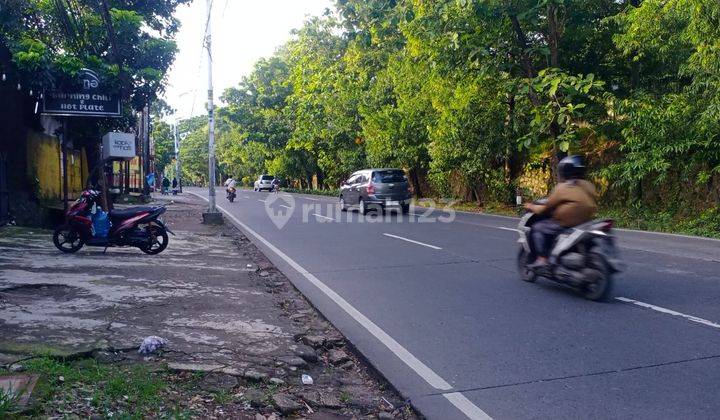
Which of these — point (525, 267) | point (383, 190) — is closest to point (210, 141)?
point (383, 190)

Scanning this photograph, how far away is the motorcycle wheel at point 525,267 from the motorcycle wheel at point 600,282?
117 centimetres

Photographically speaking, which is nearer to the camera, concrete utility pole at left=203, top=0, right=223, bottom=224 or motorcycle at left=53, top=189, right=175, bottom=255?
motorcycle at left=53, top=189, right=175, bottom=255

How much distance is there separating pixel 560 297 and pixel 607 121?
1297 centimetres

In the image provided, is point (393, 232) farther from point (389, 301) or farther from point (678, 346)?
point (678, 346)

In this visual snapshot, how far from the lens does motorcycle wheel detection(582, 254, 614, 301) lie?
7000 mm

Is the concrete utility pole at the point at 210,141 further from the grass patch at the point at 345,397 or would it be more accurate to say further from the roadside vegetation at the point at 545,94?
the grass patch at the point at 345,397

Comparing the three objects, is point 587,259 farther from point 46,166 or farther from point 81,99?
point 46,166

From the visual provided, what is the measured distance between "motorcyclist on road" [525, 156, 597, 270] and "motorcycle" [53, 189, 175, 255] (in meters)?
7.46

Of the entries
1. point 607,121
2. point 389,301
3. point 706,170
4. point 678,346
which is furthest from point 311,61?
point 678,346

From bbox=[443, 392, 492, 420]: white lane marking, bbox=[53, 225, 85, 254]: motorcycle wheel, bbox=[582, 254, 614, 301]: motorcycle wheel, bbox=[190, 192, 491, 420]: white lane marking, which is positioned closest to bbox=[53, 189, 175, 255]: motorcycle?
bbox=[53, 225, 85, 254]: motorcycle wheel

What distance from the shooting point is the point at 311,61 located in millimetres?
33781

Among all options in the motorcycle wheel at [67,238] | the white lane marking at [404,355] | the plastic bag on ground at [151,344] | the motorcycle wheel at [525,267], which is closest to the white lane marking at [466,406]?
the white lane marking at [404,355]

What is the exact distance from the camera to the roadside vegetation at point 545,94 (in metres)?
15.1

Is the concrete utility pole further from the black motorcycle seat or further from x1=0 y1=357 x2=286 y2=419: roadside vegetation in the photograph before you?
x1=0 y1=357 x2=286 y2=419: roadside vegetation
